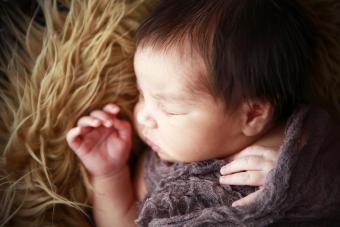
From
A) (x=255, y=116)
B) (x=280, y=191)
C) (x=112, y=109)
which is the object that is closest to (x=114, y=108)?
(x=112, y=109)

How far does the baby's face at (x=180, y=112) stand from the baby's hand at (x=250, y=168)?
55 mm

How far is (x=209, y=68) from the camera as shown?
940mm

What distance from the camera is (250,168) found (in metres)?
1.00

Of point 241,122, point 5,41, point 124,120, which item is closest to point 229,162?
point 241,122

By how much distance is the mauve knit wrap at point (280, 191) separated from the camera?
0.93 metres

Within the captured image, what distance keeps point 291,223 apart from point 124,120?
509mm

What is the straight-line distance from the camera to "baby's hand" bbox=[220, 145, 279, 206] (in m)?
0.98

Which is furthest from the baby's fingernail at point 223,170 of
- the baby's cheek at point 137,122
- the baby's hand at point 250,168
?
the baby's cheek at point 137,122

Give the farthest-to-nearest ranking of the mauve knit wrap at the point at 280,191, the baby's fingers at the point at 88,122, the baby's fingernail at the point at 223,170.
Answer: the baby's fingers at the point at 88,122
the baby's fingernail at the point at 223,170
the mauve knit wrap at the point at 280,191

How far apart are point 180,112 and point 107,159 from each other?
28cm

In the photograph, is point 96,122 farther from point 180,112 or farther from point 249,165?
point 249,165

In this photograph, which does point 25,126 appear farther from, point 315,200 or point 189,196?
point 315,200

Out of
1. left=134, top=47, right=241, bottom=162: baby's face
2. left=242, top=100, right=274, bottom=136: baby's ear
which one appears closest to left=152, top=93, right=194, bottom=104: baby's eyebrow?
left=134, top=47, right=241, bottom=162: baby's face

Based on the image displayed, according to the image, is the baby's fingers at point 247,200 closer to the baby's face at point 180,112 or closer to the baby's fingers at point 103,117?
the baby's face at point 180,112
